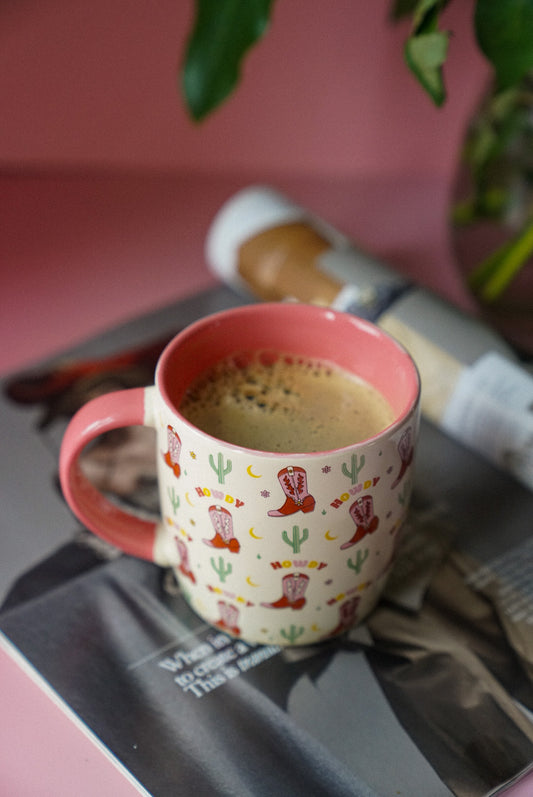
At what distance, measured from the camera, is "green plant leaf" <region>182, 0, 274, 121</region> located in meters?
0.53

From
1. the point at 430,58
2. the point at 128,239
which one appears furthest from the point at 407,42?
the point at 128,239

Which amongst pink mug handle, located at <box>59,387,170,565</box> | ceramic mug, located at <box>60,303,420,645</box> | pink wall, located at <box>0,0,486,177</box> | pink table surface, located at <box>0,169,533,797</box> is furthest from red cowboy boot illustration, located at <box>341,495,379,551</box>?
pink wall, located at <box>0,0,486,177</box>

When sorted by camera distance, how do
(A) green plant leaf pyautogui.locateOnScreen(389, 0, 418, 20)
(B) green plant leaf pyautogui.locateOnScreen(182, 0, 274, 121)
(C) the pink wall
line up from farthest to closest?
1. (C) the pink wall
2. (A) green plant leaf pyautogui.locateOnScreen(389, 0, 418, 20)
3. (B) green plant leaf pyautogui.locateOnScreen(182, 0, 274, 121)

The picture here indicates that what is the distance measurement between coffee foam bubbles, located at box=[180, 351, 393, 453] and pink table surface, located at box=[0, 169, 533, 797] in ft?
0.71

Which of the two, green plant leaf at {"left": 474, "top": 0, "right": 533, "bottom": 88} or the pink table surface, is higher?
green plant leaf at {"left": 474, "top": 0, "right": 533, "bottom": 88}

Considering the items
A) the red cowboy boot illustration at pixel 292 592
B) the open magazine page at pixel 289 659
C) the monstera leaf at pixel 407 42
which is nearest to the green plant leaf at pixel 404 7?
the monstera leaf at pixel 407 42

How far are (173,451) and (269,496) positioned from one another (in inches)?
2.1

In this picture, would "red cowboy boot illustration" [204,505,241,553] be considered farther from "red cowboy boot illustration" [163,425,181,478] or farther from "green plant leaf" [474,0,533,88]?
"green plant leaf" [474,0,533,88]

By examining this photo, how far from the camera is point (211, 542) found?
41 cm

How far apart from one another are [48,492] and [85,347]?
15 cm

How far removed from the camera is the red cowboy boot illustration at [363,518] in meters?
0.40

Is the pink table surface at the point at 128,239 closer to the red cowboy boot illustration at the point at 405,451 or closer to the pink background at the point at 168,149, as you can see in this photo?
the pink background at the point at 168,149

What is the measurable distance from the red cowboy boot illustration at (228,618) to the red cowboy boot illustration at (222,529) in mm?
45

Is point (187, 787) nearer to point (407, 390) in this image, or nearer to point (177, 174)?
point (407, 390)
